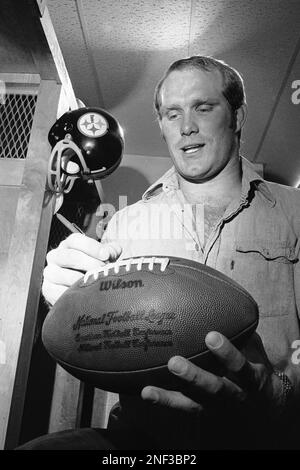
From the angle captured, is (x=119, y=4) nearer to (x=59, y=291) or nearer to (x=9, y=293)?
(x=9, y=293)

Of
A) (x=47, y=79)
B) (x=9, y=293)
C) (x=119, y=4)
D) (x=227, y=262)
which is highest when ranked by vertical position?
(x=119, y=4)

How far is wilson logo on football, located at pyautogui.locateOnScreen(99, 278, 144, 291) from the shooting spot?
2.41ft

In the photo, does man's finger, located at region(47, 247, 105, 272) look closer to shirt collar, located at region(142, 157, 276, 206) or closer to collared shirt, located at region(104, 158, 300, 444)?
collared shirt, located at region(104, 158, 300, 444)

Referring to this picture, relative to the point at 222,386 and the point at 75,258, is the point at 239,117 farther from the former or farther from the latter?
the point at 222,386

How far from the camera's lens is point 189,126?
1.41 m

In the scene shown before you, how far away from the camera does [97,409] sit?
2.35 meters

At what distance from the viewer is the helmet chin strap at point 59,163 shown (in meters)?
1.56

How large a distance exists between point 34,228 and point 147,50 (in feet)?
5.11

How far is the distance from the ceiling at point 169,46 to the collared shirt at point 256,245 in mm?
1245

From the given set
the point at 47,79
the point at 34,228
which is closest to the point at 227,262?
the point at 34,228

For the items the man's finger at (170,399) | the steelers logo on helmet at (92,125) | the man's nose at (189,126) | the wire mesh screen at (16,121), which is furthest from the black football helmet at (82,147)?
the man's finger at (170,399)

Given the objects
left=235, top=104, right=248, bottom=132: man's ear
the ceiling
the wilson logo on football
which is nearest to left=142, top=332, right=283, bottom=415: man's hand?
the wilson logo on football

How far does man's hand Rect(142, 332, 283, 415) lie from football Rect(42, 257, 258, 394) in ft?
0.12

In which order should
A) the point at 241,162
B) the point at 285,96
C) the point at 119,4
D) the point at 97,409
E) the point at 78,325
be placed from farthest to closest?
the point at 285,96, the point at 97,409, the point at 119,4, the point at 241,162, the point at 78,325
